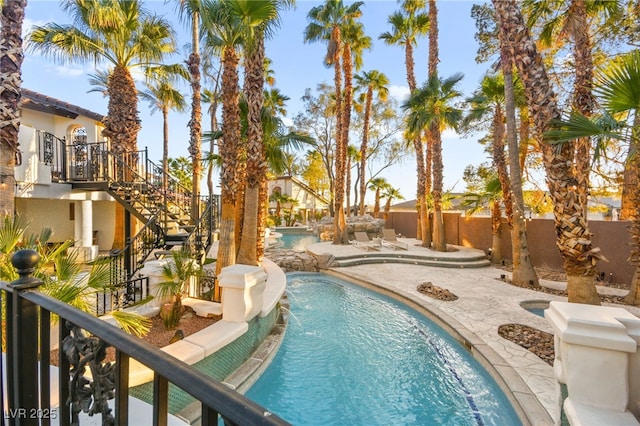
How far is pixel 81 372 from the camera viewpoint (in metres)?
1.21

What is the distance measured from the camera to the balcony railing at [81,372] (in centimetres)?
82

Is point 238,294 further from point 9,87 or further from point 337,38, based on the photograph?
point 337,38

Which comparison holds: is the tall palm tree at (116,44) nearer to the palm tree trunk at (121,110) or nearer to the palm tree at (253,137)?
the palm tree trunk at (121,110)

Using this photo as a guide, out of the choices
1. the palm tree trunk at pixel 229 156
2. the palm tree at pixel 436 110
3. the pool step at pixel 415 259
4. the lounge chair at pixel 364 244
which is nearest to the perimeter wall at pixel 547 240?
the pool step at pixel 415 259

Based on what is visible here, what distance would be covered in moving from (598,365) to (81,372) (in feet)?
12.6

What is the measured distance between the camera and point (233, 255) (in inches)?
289

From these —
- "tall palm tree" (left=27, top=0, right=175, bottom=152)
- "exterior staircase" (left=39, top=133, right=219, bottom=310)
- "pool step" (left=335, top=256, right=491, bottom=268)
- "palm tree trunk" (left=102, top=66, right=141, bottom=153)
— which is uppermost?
"tall palm tree" (left=27, top=0, right=175, bottom=152)

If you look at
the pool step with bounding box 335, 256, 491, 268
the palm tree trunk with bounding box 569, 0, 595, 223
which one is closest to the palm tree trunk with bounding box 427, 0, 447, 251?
the pool step with bounding box 335, 256, 491, 268

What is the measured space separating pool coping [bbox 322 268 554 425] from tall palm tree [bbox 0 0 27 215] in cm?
952

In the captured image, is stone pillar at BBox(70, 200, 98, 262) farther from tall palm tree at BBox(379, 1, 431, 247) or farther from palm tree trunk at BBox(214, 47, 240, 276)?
tall palm tree at BBox(379, 1, 431, 247)

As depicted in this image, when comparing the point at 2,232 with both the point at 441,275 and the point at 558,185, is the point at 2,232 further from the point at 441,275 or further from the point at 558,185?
the point at 441,275

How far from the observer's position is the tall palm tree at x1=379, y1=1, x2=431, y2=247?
51.8 feet

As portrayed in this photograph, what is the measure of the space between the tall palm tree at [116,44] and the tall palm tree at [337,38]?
821 centimetres

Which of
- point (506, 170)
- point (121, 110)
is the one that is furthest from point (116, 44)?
point (506, 170)
